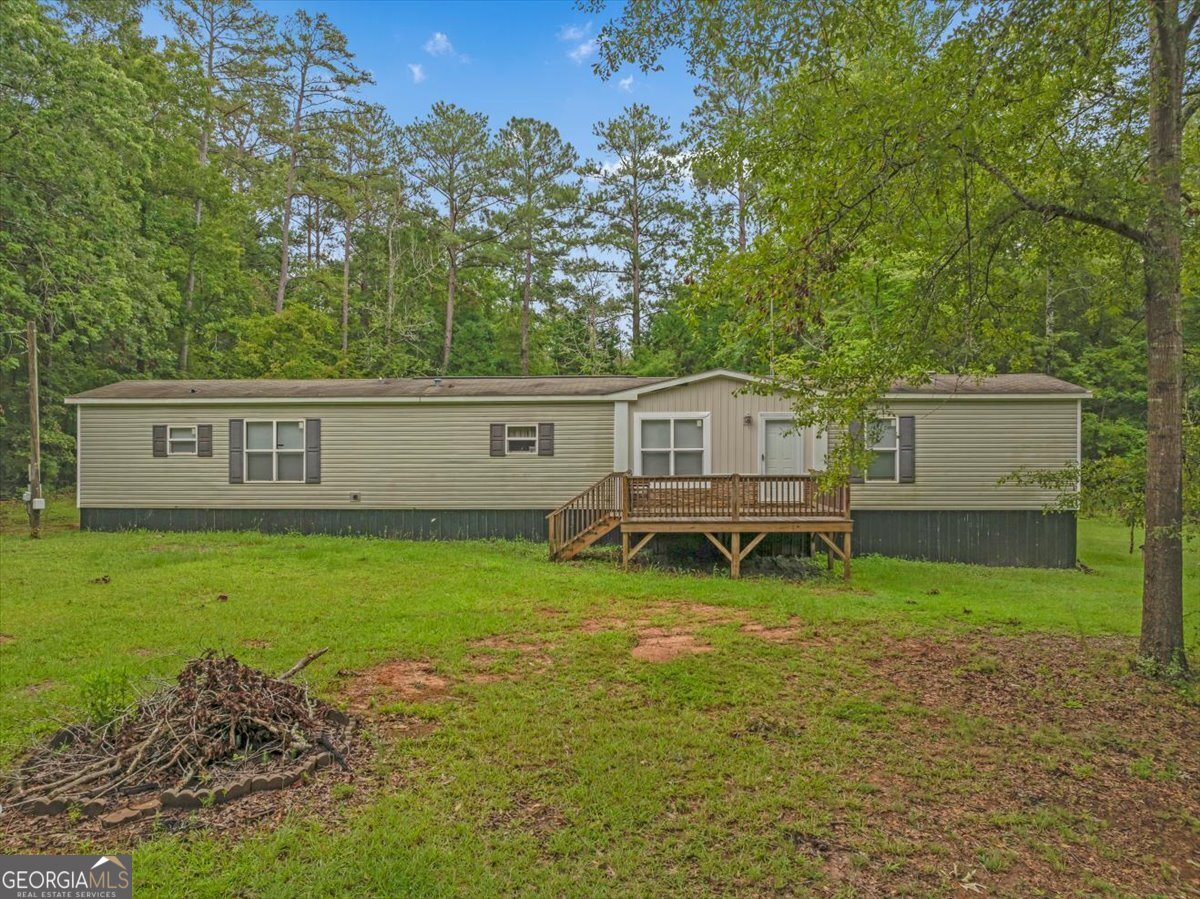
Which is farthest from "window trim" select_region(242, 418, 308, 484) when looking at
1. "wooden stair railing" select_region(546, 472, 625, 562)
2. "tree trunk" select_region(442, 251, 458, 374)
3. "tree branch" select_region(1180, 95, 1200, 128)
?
"tree branch" select_region(1180, 95, 1200, 128)

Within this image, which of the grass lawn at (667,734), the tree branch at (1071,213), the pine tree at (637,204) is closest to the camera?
the grass lawn at (667,734)

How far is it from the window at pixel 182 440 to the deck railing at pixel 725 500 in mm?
7784

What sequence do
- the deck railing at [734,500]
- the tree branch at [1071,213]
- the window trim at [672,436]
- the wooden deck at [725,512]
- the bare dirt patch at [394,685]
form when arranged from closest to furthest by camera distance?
the bare dirt patch at [394,685] < the tree branch at [1071,213] < the wooden deck at [725,512] < the deck railing at [734,500] < the window trim at [672,436]

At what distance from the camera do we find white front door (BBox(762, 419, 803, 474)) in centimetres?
1139

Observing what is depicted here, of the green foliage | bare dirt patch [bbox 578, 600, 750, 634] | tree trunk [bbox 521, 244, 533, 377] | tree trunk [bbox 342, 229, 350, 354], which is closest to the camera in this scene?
bare dirt patch [bbox 578, 600, 750, 634]

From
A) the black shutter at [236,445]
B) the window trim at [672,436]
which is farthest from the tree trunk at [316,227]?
the window trim at [672,436]

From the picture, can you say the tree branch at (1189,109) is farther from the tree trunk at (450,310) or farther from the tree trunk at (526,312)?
the tree trunk at (450,310)

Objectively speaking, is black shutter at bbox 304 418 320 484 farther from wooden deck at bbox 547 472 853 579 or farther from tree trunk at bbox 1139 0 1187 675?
tree trunk at bbox 1139 0 1187 675

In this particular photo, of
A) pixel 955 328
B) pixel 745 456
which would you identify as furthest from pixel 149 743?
pixel 745 456

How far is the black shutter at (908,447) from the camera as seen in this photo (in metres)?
11.4

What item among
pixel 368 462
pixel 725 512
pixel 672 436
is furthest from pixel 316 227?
pixel 725 512

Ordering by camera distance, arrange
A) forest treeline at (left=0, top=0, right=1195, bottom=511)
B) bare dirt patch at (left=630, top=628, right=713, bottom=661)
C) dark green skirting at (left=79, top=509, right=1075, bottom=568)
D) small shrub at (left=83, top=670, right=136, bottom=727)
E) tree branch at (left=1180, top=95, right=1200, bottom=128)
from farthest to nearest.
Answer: forest treeline at (left=0, top=0, right=1195, bottom=511), dark green skirting at (left=79, top=509, right=1075, bottom=568), bare dirt patch at (left=630, top=628, right=713, bottom=661), tree branch at (left=1180, top=95, right=1200, bottom=128), small shrub at (left=83, top=670, right=136, bottom=727)

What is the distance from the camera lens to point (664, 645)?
5.87m

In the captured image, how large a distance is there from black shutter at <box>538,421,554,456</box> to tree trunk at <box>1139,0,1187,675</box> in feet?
29.2
